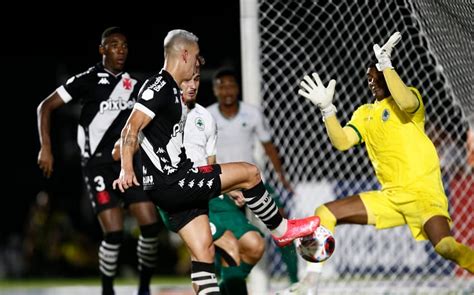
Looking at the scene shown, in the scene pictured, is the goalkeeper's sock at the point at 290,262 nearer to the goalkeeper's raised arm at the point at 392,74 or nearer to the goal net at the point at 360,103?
the goal net at the point at 360,103

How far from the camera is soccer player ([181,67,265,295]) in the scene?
639cm

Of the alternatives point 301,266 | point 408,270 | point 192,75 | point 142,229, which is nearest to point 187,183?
point 192,75

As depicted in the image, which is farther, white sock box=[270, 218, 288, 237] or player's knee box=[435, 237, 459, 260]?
player's knee box=[435, 237, 459, 260]

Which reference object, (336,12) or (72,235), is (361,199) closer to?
(336,12)

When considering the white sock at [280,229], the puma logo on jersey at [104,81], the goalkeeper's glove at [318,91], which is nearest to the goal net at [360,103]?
the goalkeeper's glove at [318,91]

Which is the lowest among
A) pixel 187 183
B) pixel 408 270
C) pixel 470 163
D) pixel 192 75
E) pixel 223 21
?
pixel 408 270

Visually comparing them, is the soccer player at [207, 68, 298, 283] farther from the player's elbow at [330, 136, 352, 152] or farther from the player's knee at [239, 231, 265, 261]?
the player's elbow at [330, 136, 352, 152]

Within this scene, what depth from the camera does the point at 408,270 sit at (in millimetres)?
10719

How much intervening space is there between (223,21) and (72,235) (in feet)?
16.7

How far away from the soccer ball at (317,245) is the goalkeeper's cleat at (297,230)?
9cm

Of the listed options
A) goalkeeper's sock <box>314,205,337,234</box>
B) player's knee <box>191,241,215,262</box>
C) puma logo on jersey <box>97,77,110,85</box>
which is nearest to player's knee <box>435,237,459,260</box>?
goalkeeper's sock <box>314,205,337,234</box>

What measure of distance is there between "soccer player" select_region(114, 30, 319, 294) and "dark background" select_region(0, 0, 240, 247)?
9.62 metres

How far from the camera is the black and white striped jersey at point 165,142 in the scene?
563 centimetres

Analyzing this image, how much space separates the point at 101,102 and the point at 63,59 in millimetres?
9743
